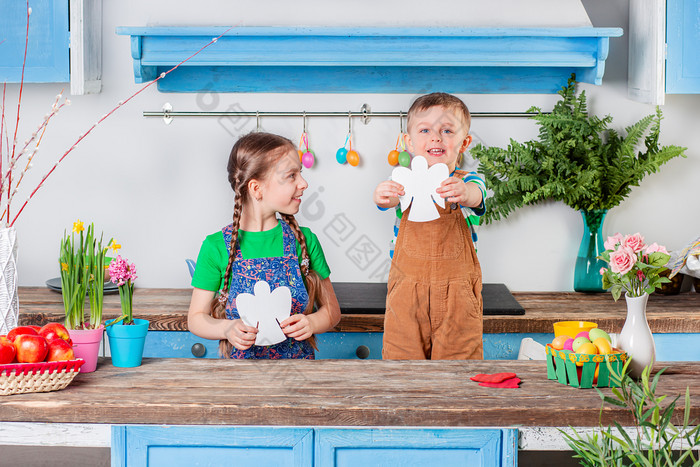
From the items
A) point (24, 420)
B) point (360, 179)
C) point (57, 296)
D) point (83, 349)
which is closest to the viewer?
point (24, 420)

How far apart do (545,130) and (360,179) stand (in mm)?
712

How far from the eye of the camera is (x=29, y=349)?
1.34 m

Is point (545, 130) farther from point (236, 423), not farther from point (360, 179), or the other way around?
point (236, 423)

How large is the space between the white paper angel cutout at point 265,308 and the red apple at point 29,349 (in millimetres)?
471

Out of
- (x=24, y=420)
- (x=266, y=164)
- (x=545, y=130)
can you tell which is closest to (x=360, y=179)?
(x=545, y=130)

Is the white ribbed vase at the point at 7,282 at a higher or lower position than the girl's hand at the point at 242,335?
higher

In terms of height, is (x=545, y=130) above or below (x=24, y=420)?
above

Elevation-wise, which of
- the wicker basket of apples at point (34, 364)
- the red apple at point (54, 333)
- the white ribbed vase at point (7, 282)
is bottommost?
the wicker basket of apples at point (34, 364)

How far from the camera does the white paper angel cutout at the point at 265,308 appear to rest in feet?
5.57

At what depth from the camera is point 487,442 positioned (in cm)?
132

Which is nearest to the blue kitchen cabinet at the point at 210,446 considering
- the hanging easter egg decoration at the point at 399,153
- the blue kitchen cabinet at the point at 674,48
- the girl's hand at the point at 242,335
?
the girl's hand at the point at 242,335

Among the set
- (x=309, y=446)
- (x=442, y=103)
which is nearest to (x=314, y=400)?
(x=309, y=446)

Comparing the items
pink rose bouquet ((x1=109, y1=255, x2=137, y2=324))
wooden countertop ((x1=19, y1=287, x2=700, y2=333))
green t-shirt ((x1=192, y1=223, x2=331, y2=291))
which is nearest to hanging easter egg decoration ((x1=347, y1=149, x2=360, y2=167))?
wooden countertop ((x1=19, y1=287, x2=700, y2=333))

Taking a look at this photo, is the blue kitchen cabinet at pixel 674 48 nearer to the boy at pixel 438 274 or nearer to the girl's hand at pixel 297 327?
the boy at pixel 438 274
